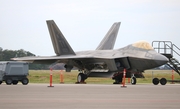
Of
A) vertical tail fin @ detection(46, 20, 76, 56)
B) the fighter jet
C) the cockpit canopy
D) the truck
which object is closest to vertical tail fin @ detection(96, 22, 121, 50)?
the fighter jet

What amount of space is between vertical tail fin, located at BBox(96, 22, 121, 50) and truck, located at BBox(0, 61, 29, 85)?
11.0 meters

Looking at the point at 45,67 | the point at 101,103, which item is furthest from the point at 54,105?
the point at 45,67

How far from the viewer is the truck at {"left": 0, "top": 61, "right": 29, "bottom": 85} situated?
25.4 metres

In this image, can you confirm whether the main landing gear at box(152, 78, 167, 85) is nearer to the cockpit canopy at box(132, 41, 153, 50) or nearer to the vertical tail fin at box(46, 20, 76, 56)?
the cockpit canopy at box(132, 41, 153, 50)

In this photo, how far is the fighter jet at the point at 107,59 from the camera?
87.5 feet

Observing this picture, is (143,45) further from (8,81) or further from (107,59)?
(8,81)

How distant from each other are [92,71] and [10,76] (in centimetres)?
592

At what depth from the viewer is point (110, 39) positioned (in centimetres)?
3650

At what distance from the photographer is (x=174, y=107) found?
10.9 meters

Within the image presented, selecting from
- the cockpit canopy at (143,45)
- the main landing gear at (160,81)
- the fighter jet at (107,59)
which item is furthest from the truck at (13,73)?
the main landing gear at (160,81)

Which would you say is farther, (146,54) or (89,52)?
(89,52)

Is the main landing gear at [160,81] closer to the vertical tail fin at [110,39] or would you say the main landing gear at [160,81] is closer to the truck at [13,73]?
the truck at [13,73]

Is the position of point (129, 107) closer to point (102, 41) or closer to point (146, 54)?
point (146, 54)

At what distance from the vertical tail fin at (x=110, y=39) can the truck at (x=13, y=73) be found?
1100 centimetres
